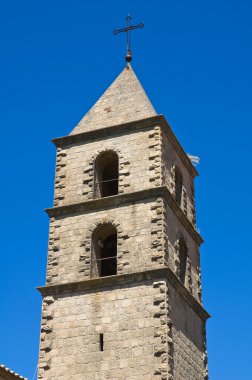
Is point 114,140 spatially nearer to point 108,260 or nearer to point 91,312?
point 108,260

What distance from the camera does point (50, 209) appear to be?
24.8 m

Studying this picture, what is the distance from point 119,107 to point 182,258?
5.82 metres

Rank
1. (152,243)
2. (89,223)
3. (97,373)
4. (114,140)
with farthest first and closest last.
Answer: (114,140) < (89,223) < (152,243) < (97,373)

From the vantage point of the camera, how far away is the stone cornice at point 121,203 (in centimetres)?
2353

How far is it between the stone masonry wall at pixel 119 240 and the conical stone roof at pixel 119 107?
364 cm

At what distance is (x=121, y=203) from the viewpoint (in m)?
23.9

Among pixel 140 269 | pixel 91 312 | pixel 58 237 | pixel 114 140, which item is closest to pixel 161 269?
pixel 140 269

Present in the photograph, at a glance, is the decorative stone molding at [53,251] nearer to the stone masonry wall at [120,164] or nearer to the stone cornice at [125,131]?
the stone masonry wall at [120,164]

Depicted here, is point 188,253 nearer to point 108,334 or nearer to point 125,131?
point 125,131

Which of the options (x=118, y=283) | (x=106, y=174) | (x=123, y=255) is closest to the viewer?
(x=118, y=283)

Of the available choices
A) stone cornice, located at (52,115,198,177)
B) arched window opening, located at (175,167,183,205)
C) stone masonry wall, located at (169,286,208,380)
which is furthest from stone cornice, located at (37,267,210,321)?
stone cornice, located at (52,115,198,177)

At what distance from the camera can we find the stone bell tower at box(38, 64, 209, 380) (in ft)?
70.1

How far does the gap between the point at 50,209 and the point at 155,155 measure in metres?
3.83

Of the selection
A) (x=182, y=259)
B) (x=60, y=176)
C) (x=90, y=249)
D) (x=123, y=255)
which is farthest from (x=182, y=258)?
(x=60, y=176)
